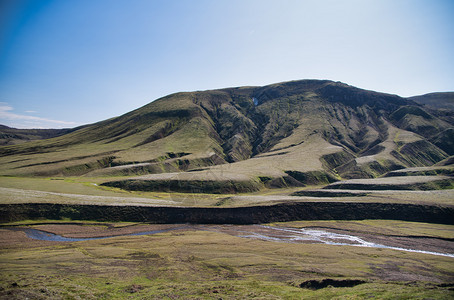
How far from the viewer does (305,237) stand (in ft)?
203

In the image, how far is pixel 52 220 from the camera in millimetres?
70062

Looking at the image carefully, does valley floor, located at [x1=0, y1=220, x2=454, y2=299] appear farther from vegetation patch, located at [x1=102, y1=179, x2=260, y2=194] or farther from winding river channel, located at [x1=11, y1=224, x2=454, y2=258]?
vegetation patch, located at [x1=102, y1=179, x2=260, y2=194]

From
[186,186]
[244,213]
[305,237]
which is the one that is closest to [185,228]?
[244,213]

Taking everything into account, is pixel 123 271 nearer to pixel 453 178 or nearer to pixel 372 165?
pixel 453 178

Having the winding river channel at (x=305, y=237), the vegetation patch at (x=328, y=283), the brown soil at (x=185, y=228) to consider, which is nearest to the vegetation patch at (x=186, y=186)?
the brown soil at (x=185, y=228)

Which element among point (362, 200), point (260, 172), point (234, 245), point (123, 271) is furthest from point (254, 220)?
point (260, 172)

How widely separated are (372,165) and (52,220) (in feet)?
512

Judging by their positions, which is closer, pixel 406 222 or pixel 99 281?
pixel 99 281

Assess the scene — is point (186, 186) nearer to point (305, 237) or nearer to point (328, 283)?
point (305, 237)

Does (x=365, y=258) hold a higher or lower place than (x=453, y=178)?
lower

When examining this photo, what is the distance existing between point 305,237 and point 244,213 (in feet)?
71.6

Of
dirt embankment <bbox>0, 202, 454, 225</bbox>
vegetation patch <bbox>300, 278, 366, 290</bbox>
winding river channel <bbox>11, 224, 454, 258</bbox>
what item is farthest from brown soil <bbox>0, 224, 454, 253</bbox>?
vegetation patch <bbox>300, 278, 366, 290</bbox>

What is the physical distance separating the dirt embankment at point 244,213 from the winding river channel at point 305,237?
6.46m

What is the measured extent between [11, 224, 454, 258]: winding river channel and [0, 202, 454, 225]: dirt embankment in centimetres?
646
